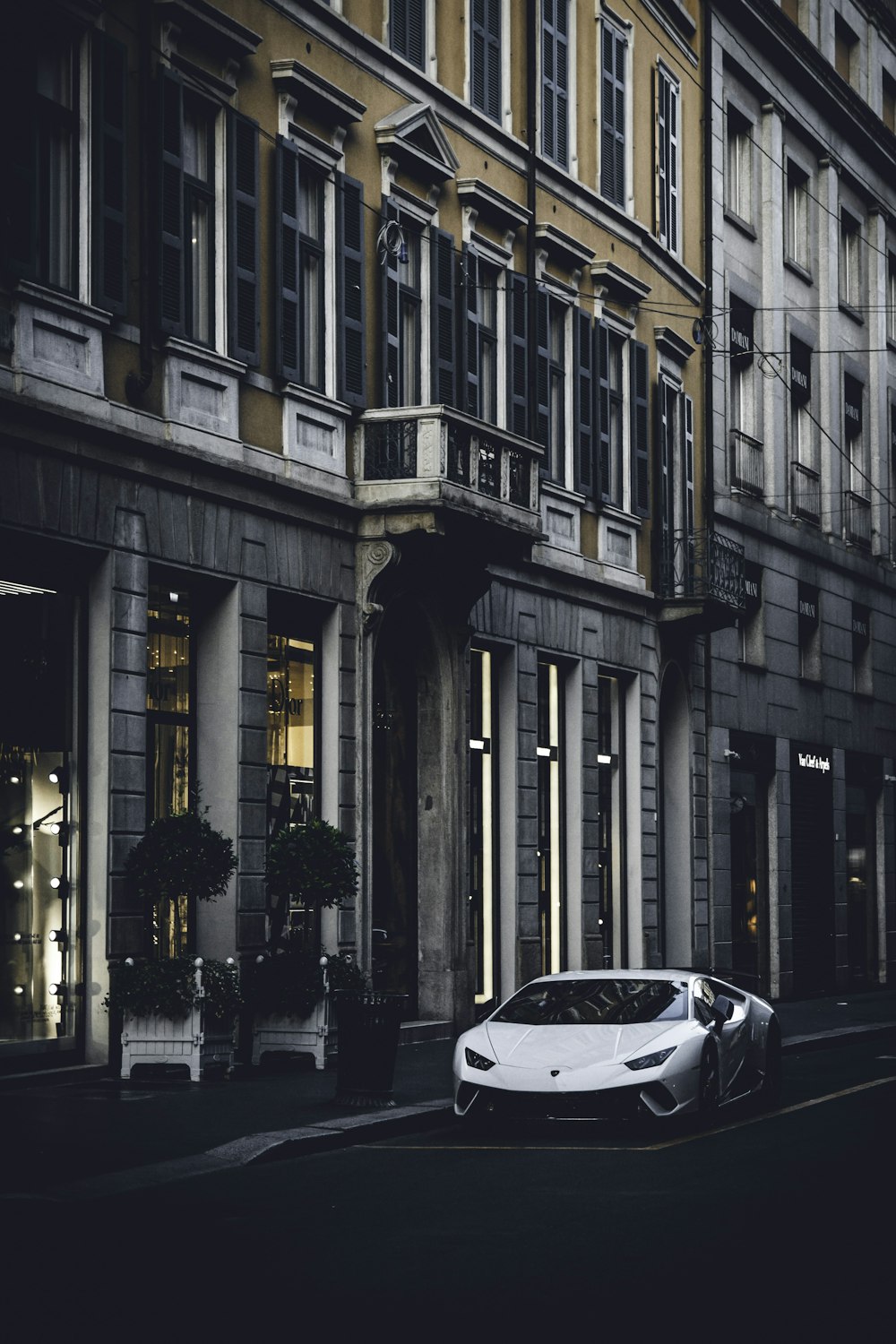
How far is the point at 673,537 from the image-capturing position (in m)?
31.8

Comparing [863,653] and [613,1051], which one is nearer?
[613,1051]

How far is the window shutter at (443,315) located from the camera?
24203mm

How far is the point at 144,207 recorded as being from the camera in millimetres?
18391

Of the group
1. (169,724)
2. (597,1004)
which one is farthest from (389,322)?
(597,1004)

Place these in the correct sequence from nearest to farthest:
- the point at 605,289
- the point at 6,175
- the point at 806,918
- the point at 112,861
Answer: the point at 6,175 → the point at 112,861 → the point at 605,289 → the point at 806,918

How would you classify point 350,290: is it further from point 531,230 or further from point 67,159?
point 531,230

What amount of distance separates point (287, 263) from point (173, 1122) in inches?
372

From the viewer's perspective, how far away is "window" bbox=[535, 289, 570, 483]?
2714cm

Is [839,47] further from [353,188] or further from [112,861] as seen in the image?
[112,861]

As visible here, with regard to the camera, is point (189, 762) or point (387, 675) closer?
point (189, 762)

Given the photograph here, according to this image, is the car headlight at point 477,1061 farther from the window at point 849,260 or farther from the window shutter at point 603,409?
the window at point 849,260

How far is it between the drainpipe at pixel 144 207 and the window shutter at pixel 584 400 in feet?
35.3

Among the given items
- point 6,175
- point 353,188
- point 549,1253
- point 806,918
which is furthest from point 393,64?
point 806,918

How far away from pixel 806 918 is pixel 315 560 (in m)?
19.0
